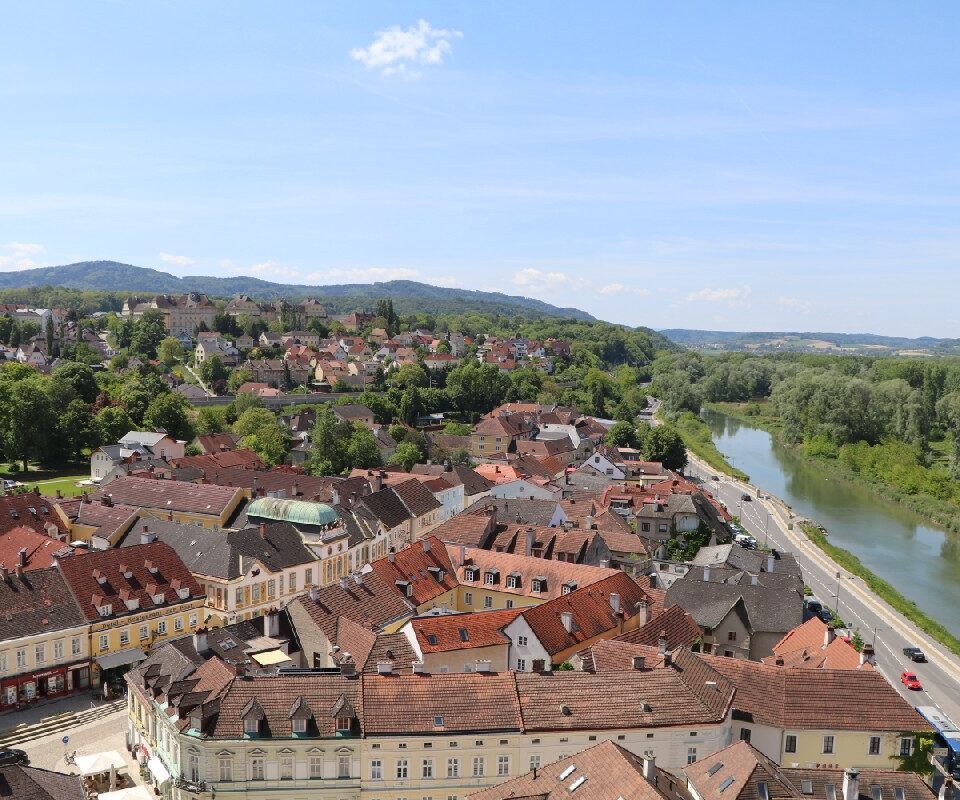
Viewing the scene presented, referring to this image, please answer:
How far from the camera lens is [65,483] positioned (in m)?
64.4

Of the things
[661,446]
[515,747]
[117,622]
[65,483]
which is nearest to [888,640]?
[515,747]

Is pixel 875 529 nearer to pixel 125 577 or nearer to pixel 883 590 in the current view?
pixel 883 590

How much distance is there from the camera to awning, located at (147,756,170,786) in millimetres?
22227

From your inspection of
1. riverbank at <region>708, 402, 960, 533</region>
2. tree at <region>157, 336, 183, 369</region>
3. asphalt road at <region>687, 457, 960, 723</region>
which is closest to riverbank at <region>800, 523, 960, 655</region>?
asphalt road at <region>687, 457, 960, 723</region>

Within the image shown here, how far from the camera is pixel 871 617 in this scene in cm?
4238

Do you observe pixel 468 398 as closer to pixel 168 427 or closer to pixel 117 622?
pixel 168 427

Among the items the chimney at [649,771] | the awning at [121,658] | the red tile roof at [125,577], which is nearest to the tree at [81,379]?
the red tile roof at [125,577]

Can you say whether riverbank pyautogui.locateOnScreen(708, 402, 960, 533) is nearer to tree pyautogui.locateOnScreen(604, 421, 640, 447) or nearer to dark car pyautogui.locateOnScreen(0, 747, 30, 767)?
tree pyautogui.locateOnScreen(604, 421, 640, 447)

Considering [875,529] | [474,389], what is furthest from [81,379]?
[875,529]

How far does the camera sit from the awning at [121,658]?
31.0m

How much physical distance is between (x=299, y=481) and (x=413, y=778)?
3459cm

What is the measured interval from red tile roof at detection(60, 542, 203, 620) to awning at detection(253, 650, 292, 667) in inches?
296

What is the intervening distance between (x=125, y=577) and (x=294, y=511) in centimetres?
977

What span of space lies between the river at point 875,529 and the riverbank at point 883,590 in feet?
3.45
